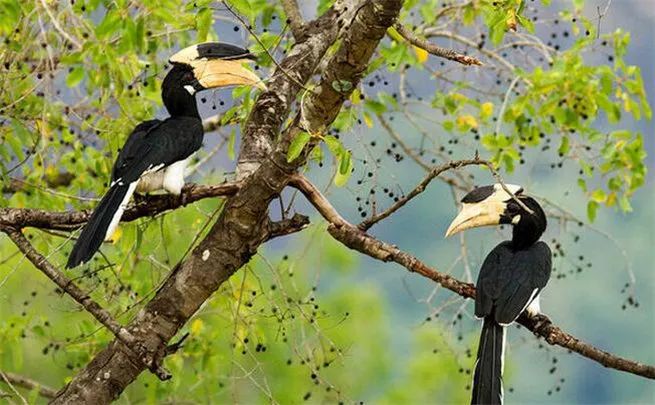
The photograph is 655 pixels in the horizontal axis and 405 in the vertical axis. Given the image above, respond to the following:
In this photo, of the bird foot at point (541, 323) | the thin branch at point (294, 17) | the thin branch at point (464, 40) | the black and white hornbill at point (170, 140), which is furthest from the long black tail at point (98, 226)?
the thin branch at point (464, 40)

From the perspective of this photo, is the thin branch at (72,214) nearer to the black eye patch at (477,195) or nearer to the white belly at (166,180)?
the white belly at (166,180)

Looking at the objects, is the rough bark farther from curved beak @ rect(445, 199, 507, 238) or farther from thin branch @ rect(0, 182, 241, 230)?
curved beak @ rect(445, 199, 507, 238)

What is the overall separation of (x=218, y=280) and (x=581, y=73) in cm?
184

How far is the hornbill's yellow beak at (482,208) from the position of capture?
12.9 feet

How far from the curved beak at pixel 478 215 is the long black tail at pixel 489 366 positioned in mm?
286

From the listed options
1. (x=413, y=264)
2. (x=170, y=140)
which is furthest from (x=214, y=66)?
(x=413, y=264)

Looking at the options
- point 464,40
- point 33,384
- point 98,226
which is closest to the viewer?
point 98,226

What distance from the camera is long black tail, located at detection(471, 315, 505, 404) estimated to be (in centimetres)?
375

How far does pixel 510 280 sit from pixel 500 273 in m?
0.04

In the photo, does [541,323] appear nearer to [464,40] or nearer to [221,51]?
[221,51]

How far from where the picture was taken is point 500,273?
4.02m

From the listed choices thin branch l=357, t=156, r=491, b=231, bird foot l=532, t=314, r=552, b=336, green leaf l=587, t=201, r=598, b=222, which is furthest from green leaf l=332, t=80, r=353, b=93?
green leaf l=587, t=201, r=598, b=222

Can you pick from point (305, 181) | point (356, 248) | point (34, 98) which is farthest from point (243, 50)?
point (34, 98)

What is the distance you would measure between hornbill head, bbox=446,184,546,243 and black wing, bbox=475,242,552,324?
7 centimetres
